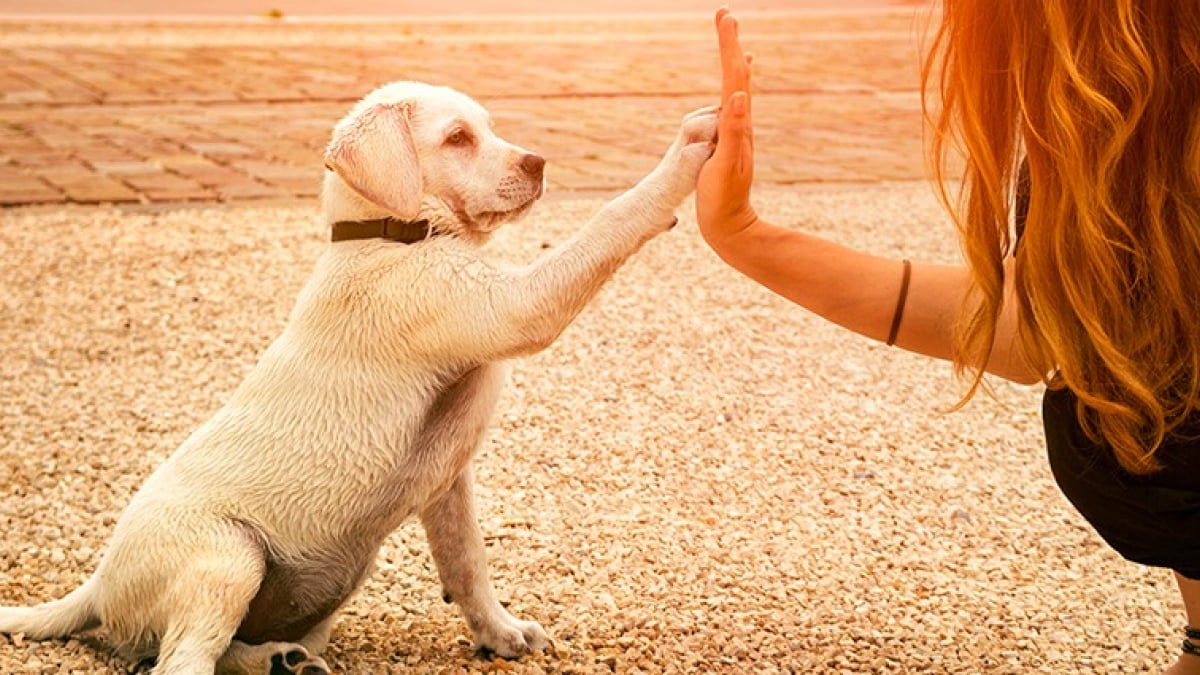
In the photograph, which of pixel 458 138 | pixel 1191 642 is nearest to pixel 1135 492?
pixel 1191 642

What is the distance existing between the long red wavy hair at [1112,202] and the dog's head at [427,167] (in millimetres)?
874

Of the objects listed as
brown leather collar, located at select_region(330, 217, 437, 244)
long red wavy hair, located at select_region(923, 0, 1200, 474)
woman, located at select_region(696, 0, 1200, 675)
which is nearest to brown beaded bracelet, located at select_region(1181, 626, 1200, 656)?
woman, located at select_region(696, 0, 1200, 675)

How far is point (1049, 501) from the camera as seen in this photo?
12.9 ft

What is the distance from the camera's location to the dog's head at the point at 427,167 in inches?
100

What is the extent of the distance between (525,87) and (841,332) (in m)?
5.17

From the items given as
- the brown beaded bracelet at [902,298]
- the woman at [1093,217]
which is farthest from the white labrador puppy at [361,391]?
the brown beaded bracelet at [902,298]

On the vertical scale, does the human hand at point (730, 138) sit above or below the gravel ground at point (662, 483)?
above

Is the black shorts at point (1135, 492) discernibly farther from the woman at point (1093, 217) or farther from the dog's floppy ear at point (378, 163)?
the dog's floppy ear at point (378, 163)

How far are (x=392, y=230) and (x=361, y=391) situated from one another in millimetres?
303

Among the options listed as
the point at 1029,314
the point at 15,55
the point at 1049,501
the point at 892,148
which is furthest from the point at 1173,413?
the point at 15,55

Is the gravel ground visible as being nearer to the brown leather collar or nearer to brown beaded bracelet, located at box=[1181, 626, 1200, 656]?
brown beaded bracelet, located at box=[1181, 626, 1200, 656]

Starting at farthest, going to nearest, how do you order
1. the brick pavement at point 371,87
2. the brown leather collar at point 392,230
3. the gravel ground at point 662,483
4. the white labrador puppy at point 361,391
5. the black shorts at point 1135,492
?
the brick pavement at point 371,87 → the gravel ground at point 662,483 → the brown leather collar at point 392,230 → the white labrador puppy at point 361,391 → the black shorts at point 1135,492

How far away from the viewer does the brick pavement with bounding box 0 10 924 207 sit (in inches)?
297

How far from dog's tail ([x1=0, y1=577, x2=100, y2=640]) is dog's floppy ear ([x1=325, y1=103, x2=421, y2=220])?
965 mm
